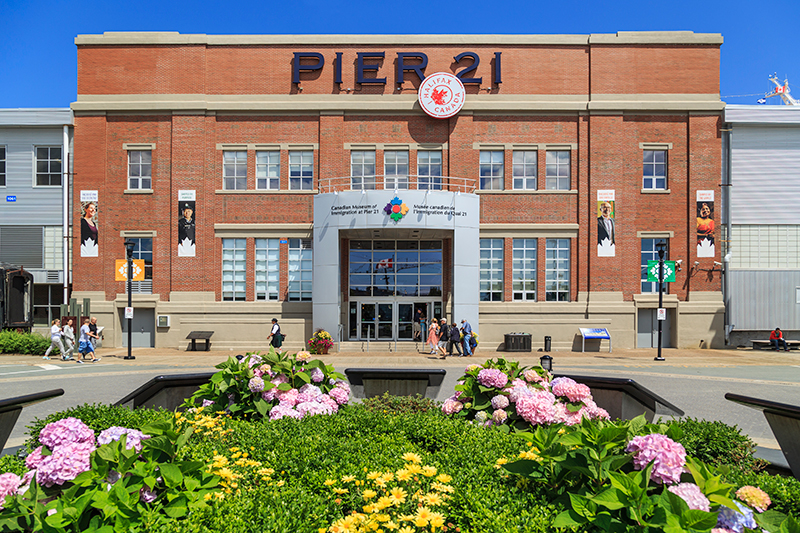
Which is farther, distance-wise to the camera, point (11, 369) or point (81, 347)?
point (81, 347)

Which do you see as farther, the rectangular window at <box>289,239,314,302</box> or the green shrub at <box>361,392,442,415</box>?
the rectangular window at <box>289,239,314,302</box>

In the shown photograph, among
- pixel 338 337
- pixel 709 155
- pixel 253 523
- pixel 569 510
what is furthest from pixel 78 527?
pixel 709 155

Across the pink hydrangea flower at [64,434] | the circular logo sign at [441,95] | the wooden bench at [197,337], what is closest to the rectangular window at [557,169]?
the circular logo sign at [441,95]

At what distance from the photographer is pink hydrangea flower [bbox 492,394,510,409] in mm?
5431

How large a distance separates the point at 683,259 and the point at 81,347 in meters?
30.5

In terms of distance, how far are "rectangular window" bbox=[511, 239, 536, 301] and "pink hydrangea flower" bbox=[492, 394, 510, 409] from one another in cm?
2159

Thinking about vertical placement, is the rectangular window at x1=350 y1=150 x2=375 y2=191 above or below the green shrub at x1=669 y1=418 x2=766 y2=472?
above

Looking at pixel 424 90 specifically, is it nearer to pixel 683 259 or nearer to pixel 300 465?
pixel 683 259

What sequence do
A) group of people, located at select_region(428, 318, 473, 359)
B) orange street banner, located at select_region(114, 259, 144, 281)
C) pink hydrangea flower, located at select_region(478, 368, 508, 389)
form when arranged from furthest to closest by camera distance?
orange street banner, located at select_region(114, 259, 144, 281), group of people, located at select_region(428, 318, 473, 359), pink hydrangea flower, located at select_region(478, 368, 508, 389)

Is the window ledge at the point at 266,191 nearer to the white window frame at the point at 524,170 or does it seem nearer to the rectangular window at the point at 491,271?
the rectangular window at the point at 491,271

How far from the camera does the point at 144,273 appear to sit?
26516mm

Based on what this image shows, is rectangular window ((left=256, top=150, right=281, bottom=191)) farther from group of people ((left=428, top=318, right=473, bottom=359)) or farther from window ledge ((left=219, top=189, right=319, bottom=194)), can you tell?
group of people ((left=428, top=318, right=473, bottom=359))

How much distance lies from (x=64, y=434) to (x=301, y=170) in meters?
24.5

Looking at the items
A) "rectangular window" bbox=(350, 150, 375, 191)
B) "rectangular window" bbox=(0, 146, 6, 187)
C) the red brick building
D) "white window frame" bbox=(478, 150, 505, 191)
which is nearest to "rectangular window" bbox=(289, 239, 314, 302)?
the red brick building
